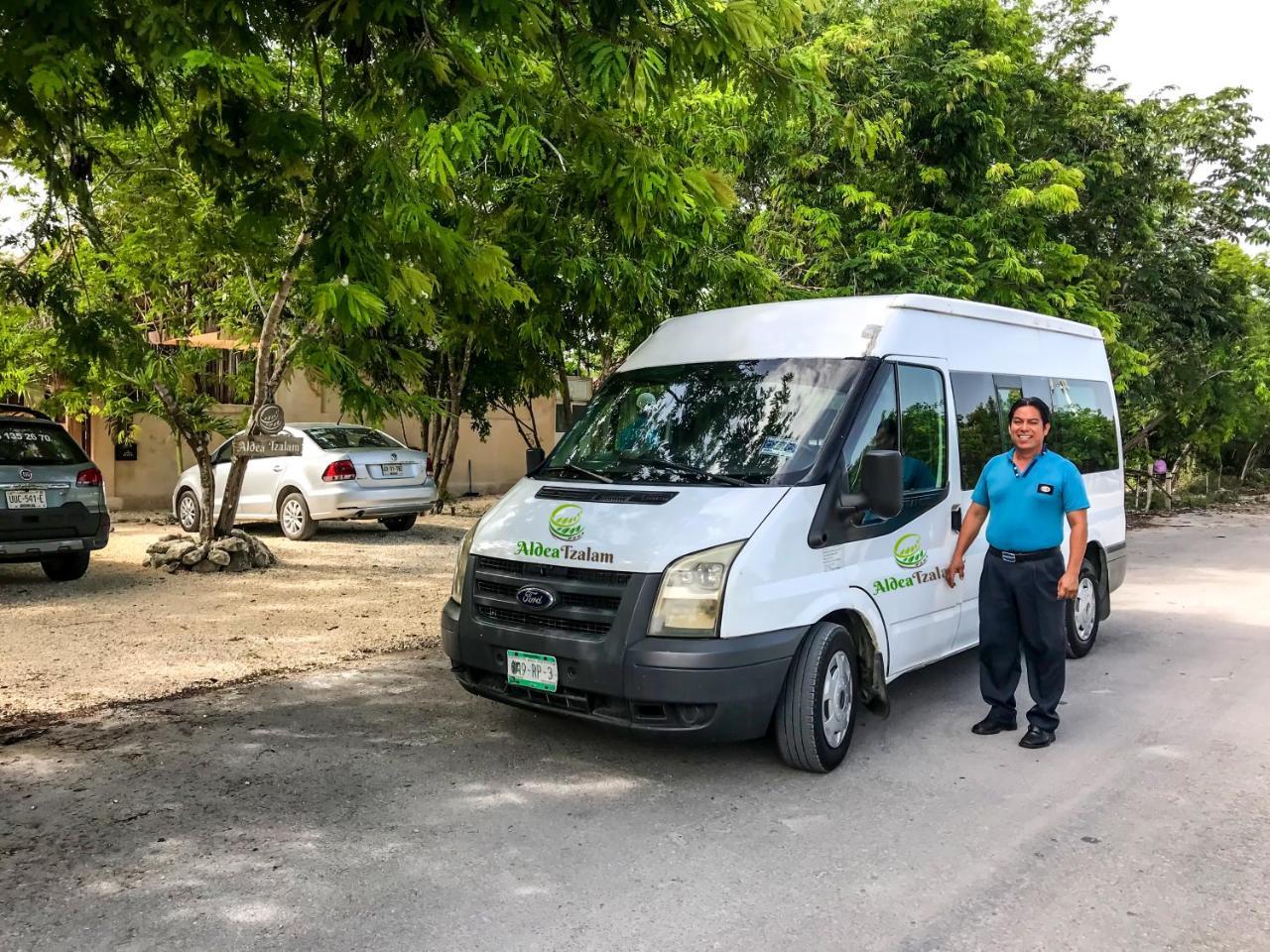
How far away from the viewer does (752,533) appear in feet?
14.7

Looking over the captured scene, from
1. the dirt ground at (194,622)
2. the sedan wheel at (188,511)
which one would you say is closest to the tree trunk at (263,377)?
the dirt ground at (194,622)

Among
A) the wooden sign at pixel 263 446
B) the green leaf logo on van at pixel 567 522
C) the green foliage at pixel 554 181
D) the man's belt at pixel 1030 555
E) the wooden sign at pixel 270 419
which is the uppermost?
the green foliage at pixel 554 181

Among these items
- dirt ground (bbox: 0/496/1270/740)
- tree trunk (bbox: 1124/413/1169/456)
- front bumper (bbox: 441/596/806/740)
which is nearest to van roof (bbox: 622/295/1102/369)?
front bumper (bbox: 441/596/806/740)

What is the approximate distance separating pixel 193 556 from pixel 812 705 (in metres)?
8.37

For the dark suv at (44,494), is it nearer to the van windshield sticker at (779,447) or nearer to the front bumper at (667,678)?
the front bumper at (667,678)

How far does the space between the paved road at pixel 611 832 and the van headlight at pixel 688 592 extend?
759 millimetres

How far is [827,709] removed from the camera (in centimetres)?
480

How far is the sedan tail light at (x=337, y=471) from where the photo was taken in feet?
42.8

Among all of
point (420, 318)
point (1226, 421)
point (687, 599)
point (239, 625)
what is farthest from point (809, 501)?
point (1226, 421)

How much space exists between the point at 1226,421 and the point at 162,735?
25.5 meters

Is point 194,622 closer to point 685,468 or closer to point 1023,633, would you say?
point 685,468

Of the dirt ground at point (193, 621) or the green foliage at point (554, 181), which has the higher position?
the green foliage at point (554, 181)

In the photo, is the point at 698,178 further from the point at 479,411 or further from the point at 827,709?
the point at 479,411

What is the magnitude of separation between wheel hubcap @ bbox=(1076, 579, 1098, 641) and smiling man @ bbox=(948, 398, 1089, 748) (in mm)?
2029
